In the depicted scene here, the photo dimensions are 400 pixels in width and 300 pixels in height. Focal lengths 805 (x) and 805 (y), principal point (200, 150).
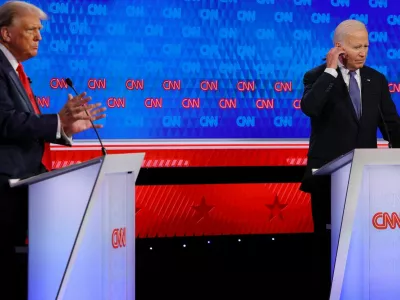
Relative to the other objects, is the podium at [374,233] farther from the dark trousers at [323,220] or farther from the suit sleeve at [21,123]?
the suit sleeve at [21,123]

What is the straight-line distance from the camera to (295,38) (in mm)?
6238

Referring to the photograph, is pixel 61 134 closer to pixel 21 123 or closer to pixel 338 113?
pixel 21 123

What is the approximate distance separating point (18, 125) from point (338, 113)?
1.91m

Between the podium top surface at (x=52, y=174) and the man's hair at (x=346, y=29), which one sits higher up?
the man's hair at (x=346, y=29)

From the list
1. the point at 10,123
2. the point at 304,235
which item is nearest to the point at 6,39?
the point at 10,123

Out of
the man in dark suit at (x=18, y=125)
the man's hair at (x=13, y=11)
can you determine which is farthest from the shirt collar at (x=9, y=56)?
the man's hair at (x=13, y=11)

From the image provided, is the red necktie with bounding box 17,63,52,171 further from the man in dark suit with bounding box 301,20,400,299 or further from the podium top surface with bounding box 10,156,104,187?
the man in dark suit with bounding box 301,20,400,299

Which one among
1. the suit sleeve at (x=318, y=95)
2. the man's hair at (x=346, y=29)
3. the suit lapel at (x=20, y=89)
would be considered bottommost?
the suit lapel at (x=20, y=89)

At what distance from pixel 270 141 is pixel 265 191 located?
0.40m

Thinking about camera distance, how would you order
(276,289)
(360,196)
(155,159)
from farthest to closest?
(155,159)
(276,289)
(360,196)

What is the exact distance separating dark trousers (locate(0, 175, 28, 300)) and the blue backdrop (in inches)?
87.4

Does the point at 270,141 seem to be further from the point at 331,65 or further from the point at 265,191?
the point at 331,65

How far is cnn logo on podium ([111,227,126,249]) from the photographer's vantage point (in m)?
3.41

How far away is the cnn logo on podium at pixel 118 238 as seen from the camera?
11.2ft
